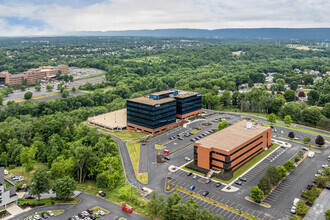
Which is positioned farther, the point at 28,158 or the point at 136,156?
the point at 136,156

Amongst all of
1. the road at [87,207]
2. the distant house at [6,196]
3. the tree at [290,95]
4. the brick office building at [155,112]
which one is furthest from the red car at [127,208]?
the tree at [290,95]

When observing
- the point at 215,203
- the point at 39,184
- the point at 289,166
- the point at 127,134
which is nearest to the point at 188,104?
the point at 127,134

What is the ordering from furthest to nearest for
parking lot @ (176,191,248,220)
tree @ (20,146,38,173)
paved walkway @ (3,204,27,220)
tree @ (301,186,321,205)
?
tree @ (20,146,38,173)
tree @ (301,186,321,205)
paved walkway @ (3,204,27,220)
parking lot @ (176,191,248,220)

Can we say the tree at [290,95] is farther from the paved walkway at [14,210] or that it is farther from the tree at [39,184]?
the paved walkway at [14,210]

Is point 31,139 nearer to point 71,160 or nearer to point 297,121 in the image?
point 71,160

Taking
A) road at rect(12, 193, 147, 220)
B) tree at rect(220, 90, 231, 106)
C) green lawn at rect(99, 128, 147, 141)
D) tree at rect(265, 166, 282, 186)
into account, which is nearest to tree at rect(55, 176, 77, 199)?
road at rect(12, 193, 147, 220)

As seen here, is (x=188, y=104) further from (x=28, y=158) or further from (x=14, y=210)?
(x=14, y=210)

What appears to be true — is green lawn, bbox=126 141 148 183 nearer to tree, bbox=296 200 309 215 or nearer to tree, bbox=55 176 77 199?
tree, bbox=55 176 77 199
